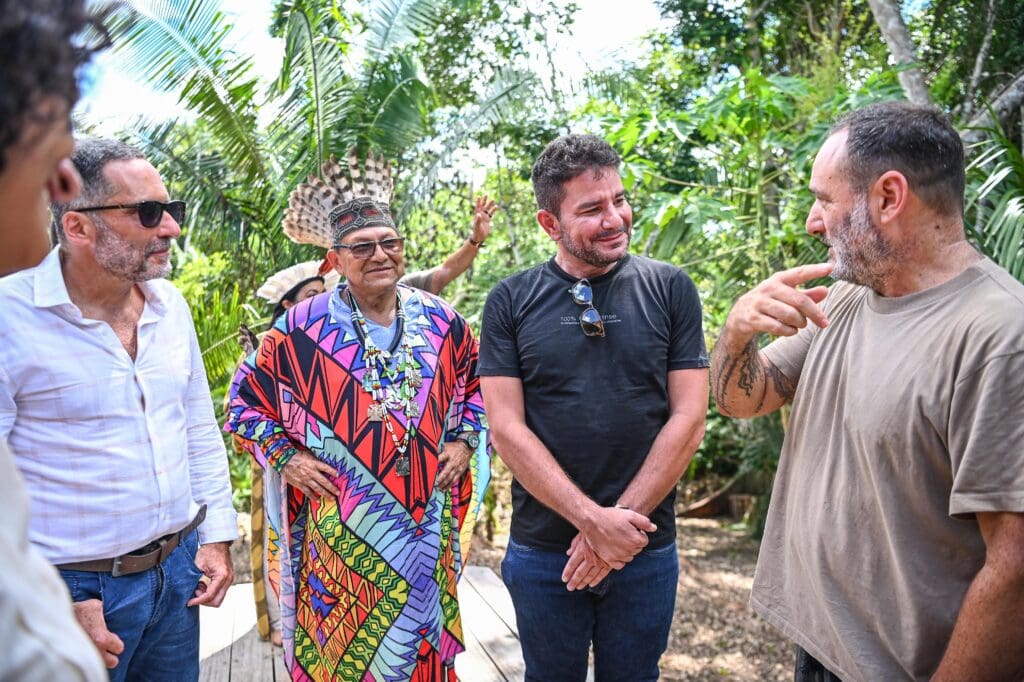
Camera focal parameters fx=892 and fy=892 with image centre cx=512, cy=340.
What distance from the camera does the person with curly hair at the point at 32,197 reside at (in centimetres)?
76

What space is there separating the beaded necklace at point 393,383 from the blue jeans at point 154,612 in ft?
2.25

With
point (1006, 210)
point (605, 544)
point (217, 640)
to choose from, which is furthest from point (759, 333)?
point (217, 640)

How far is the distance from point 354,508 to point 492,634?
6.21 feet

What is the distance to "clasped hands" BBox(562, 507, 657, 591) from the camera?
2.44 m

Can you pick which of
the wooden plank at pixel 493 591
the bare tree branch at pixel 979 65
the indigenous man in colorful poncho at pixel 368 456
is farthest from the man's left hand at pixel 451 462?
the bare tree branch at pixel 979 65

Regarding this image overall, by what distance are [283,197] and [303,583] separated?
441cm

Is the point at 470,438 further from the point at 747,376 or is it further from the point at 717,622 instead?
the point at 717,622

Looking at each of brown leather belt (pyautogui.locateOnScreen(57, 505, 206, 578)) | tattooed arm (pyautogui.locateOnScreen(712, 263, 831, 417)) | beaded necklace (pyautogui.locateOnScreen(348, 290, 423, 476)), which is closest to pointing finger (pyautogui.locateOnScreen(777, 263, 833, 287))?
tattooed arm (pyautogui.locateOnScreen(712, 263, 831, 417))

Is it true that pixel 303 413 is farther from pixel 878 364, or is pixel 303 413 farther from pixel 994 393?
pixel 994 393

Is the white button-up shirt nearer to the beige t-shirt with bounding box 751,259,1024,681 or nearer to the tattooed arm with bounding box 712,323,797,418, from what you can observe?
the tattooed arm with bounding box 712,323,797,418

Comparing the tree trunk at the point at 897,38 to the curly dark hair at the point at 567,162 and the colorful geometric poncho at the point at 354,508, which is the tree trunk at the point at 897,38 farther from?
the colorful geometric poncho at the point at 354,508

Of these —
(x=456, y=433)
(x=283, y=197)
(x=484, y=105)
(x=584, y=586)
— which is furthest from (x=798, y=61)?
(x=584, y=586)

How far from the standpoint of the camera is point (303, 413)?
3.03 meters

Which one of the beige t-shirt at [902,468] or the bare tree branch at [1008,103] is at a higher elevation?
the bare tree branch at [1008,103]
